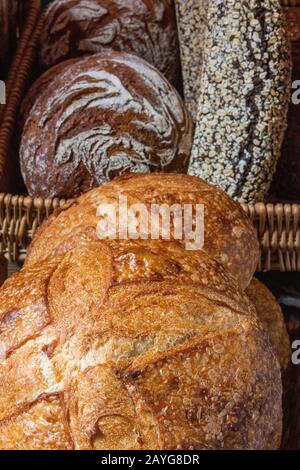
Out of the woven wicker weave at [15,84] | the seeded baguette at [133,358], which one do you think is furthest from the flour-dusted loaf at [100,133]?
the seeded baguette at [133,358]

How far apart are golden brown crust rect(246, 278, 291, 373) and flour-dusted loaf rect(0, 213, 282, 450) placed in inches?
16.8

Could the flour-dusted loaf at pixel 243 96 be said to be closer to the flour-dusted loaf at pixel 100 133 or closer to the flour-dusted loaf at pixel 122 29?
the flour-dusted loaf at pixel 100 133

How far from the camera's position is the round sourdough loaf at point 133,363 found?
83 centimetres

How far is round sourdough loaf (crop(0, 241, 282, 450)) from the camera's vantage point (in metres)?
0.83

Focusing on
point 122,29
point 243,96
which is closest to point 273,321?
point 243,96

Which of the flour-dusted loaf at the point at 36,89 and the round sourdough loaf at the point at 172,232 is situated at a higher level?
the flour-dusted loaf at the point at 36,89

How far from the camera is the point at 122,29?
2.10 metres

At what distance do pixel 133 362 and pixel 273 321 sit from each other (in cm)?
63

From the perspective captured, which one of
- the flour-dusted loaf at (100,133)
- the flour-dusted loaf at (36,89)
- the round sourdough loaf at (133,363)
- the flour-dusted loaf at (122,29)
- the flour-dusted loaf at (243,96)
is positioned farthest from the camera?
the flour-dusted loaf at (122,29)

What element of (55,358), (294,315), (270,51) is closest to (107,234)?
(55,358)

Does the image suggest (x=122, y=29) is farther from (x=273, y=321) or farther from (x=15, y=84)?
(x=273, y=321)

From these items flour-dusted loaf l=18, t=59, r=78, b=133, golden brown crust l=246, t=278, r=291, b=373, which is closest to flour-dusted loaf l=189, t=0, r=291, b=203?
golden brown crust l=246, t=278, r=291, b=373

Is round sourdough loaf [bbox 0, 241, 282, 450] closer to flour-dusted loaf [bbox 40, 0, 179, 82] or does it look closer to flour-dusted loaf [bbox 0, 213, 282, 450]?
flour-dusted loaf [bbox 0, 213, 282, 450]

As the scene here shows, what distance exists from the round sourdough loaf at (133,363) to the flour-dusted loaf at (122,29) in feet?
4.21
